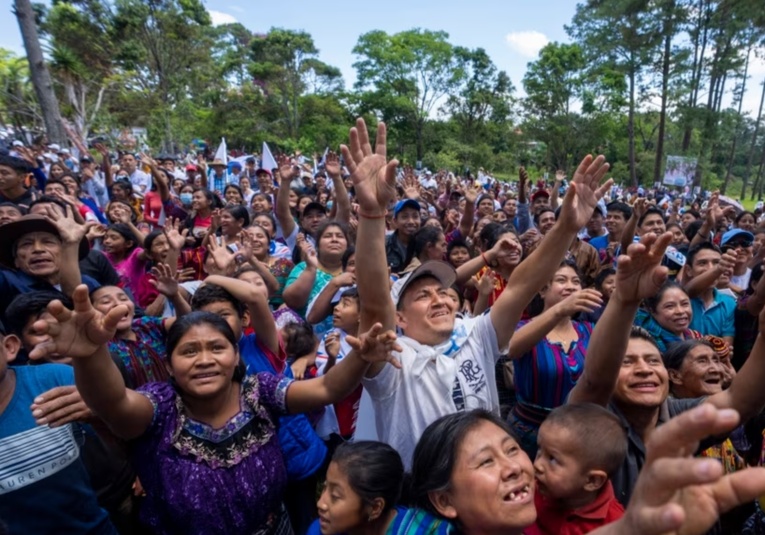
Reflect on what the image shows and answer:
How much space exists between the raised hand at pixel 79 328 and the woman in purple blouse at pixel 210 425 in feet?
0.23

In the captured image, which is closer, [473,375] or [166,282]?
[473,375]

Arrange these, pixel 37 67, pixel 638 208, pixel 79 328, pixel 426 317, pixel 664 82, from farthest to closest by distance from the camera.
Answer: pixel 664 82 → pixel 37 67 → pixel 638 208 → pixel 426 317 → pixel 79 328

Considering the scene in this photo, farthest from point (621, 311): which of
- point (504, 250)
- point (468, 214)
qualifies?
point (468, 214)

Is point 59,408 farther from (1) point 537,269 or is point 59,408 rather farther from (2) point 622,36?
(2) point 622,36

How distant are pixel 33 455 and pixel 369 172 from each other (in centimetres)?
156

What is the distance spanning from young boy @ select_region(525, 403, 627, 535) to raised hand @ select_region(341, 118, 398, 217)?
3.44 feet

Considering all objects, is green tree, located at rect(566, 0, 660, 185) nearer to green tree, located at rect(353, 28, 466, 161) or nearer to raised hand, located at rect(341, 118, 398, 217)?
green tree, located at rect(353, 28, 466, 161)

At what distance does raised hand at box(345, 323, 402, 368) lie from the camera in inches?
65.5

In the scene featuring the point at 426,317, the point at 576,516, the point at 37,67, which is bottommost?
the point at 576,516

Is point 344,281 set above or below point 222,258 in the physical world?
below

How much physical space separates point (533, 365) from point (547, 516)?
2.72ft

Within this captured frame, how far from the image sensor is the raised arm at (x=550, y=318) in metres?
2.11

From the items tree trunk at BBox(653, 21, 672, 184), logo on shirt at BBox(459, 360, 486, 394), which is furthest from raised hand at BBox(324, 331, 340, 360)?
tree trunk at BBox(653, 21, 672, 184)

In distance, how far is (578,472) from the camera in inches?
62.5
